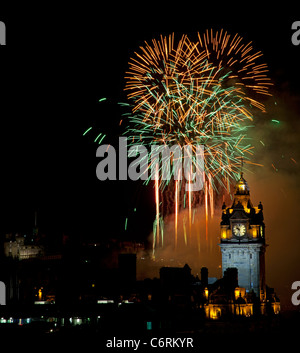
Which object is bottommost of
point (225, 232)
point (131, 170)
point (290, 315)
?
point (290, 315)

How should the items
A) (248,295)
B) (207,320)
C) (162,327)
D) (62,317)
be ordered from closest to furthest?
(162,327)
(62,317)
(207,320)
(248,295)

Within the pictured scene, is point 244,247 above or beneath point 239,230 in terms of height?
beneath

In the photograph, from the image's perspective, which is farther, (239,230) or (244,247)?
(239,230)

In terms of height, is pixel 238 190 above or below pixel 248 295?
above

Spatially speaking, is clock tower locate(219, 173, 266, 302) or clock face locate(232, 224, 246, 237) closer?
clock tower locate(219, 173, 266, 302)
